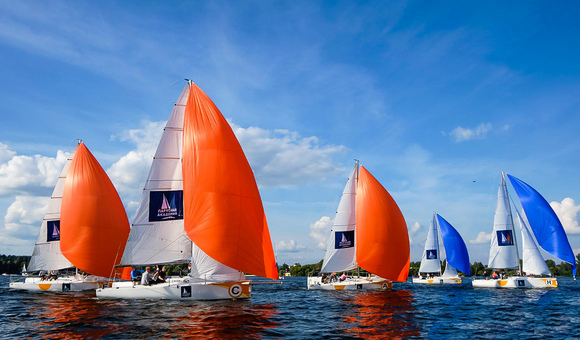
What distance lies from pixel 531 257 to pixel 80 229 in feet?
145

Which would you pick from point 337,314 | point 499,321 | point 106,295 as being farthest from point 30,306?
point 499,321

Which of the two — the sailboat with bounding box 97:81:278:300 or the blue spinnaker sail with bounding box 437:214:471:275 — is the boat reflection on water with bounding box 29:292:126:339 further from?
the blue spinnaker sail with bounding box 437:214:471:275

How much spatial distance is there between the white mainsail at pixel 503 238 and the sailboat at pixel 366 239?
1334 cm

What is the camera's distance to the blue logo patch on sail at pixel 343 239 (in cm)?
3881

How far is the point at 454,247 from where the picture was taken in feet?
205

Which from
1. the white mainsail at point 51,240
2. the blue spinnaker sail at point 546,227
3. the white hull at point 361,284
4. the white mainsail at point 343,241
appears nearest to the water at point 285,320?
the white hull at point 361,284

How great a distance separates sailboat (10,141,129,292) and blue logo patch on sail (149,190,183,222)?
1061 cm

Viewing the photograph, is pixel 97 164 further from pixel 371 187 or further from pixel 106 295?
pixel 371 187

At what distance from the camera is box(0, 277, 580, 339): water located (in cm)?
1627

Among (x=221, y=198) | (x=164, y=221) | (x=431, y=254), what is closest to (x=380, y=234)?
(x=221, y=198)

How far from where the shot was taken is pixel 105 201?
119 ft

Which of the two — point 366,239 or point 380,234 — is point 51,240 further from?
point 380,234

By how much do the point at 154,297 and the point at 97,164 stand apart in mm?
17886

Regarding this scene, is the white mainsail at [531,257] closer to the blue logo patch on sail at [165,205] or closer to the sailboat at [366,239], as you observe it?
the sailboat at [366,239]
